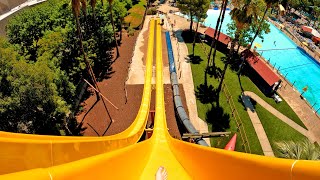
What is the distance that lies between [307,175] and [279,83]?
37161 millimetres

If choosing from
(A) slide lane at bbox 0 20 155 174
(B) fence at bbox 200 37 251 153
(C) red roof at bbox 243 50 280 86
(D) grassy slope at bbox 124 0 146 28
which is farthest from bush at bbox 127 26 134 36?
(A) slide lane at bbox 0 20 155 174

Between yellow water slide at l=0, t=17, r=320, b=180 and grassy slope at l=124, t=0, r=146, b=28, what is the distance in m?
42.5

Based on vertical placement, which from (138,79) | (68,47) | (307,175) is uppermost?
(307,175)

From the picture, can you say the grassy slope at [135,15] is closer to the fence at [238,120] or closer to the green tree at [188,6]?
the green tree at [188,6]

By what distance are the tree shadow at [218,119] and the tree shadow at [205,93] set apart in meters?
1.63

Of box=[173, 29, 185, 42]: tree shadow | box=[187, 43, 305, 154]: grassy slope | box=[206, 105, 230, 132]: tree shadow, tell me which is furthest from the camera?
box=[173, 29, 185, 42]: tree shadow

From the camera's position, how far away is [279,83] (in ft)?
141

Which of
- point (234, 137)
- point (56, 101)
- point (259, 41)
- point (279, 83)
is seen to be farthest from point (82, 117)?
point (259, 41)

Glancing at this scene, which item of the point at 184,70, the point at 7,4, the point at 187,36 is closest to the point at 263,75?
the point at 184,70

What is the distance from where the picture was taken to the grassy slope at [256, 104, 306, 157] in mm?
35844

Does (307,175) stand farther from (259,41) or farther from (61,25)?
(259,41)

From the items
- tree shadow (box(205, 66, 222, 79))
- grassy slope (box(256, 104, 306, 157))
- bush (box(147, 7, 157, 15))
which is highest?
bush (box(147, 7, 157, 15))

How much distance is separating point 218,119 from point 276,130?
7760 mm

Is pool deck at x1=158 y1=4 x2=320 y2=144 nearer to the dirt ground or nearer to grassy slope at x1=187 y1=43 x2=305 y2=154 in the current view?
grassy slope at x1=187 y1=43 x2=305 y2=154
